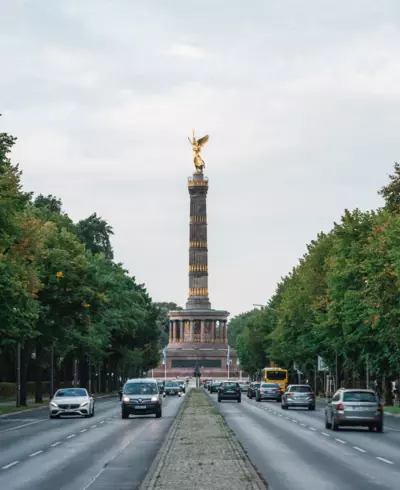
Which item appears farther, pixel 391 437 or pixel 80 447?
pixel 391 437

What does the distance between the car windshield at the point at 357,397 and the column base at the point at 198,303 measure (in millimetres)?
147426

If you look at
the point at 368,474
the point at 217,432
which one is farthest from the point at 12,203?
the point at 368,474

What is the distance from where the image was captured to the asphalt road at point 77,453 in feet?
67.3

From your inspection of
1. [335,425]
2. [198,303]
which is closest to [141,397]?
[335,425]

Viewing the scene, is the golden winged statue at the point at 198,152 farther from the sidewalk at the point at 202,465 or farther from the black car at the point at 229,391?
the sidewalk at the point at 202,465

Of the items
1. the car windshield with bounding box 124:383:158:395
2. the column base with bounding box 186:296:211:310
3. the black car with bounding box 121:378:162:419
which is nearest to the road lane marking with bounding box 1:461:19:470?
the car windshield with bounding box 124:383:158:395

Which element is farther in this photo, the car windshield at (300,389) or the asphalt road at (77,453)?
the car windshield at (300,389)

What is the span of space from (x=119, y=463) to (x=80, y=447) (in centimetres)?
638

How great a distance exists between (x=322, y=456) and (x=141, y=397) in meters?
24.7

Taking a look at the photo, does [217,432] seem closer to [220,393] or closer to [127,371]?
[220,393]

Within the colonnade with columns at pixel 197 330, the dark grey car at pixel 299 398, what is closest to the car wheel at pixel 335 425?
the dark grey car at pixel 299 398

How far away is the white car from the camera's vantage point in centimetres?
5225

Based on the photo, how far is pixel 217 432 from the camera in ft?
116

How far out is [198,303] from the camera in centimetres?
18812
